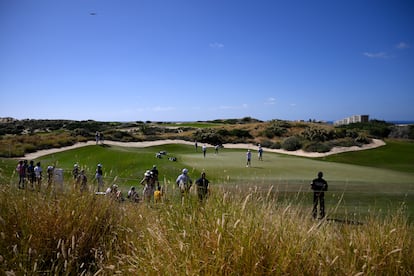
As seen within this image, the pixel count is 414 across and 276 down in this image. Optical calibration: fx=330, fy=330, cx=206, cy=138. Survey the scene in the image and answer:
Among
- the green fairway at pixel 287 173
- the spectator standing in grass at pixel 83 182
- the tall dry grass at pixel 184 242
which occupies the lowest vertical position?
the green fairway at pixel 287 173

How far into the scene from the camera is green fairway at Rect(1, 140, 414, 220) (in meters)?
13.4

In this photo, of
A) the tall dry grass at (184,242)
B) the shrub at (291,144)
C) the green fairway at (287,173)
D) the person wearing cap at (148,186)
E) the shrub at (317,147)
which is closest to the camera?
the tall dry grass at (184,242)

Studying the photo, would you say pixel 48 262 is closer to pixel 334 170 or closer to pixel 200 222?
pixel 200 222

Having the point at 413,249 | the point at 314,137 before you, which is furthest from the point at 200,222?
the point at 314,137

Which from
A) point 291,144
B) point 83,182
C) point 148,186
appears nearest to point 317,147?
point 291,144

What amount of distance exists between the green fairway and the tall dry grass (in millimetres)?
904

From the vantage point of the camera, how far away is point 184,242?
4.09m

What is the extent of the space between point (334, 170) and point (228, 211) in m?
23.3

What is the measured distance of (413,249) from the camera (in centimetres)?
455

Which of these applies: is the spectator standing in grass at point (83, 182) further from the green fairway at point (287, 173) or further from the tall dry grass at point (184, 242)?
the green fairway at point (287, 173)

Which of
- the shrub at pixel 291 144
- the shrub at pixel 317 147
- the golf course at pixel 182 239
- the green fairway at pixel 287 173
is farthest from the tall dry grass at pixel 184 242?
the shrub at pixel 291 144

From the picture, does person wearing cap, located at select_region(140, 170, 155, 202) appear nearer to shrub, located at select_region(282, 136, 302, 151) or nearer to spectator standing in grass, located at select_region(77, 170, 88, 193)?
spectator standing in grass, located at select_region(77, 170, 88, 193)

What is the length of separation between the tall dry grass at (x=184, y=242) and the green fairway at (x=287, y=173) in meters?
0.90

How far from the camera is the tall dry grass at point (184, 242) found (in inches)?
145
